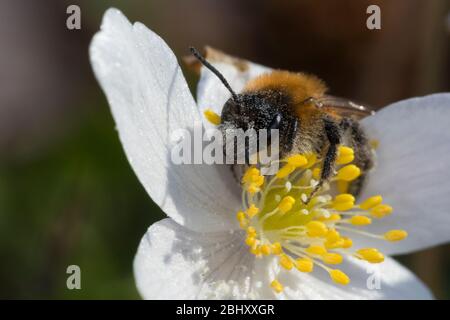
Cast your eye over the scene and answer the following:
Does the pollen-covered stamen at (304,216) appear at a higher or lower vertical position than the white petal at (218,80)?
lower

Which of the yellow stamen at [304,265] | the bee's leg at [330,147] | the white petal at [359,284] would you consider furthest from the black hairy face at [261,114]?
the white petal at [359,284]

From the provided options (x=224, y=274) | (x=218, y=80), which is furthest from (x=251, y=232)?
(x=218, y=80)

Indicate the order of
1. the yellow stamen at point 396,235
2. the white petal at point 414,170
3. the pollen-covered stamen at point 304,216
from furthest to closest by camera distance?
the white petal at point 414,170 → the yellow stamen at point 396,235 → the pollen-covered stamen at point 304,216

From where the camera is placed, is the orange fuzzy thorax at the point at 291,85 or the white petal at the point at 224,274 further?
the orange fuzzy thorax at the point at 291,85

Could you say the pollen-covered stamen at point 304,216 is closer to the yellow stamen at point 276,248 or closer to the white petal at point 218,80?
the yellow stamen at point 276,248

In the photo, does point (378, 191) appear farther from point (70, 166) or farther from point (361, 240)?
point (70, 166)

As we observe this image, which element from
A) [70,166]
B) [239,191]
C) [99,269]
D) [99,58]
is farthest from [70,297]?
[99,58]

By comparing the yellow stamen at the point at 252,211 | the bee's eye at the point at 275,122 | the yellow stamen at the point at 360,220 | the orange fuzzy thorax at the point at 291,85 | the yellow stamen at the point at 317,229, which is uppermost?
the orange fuzzy thorax at the point at 291,85

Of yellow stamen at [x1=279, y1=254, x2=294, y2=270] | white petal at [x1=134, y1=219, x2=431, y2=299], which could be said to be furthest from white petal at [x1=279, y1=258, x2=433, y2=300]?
yellow stamen at [x1=279, y1=254, x2=294, y2=270]
